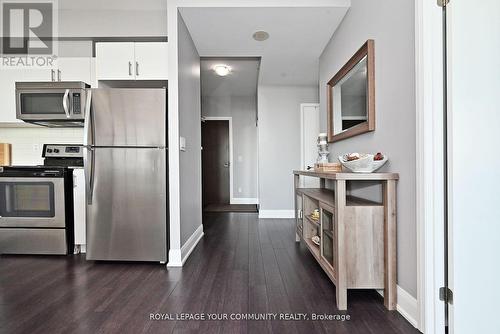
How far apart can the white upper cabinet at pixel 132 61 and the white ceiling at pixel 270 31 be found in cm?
44

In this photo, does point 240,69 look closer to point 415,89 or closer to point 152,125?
point 152,125

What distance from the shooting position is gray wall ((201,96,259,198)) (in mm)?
5742

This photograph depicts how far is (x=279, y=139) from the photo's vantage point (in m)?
4.23

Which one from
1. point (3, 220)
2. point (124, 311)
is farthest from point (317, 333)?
point (3, 220)

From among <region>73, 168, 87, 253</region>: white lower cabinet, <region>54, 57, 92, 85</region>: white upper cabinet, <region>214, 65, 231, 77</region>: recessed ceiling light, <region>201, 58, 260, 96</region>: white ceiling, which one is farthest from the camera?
<region>214, 65, 231, 77</region>: recessed ceiling light

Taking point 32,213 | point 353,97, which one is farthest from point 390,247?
point 32,213

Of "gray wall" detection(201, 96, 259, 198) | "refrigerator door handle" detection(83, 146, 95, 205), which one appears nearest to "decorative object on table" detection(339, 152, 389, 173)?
"refrigerator door handle" detection(83, 146, 95, 205)

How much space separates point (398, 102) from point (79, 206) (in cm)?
287

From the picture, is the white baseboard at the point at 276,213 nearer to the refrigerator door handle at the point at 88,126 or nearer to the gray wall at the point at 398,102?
the gray wall at the point at 398,102

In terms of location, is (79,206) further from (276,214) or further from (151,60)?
(276,214)

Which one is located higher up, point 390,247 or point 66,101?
point 66,101

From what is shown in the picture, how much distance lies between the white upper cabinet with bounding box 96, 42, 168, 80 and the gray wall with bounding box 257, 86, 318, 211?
2128 mm

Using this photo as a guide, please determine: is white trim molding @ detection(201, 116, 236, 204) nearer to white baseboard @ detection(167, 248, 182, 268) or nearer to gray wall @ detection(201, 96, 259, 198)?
gray wall @ detection(201, 96, 259, 198)

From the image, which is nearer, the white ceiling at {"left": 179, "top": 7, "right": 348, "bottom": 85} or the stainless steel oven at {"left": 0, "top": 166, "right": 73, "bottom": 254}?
the white ceiling at {"left": 179, "top": 7, "right": 348, "bottom": 85}
